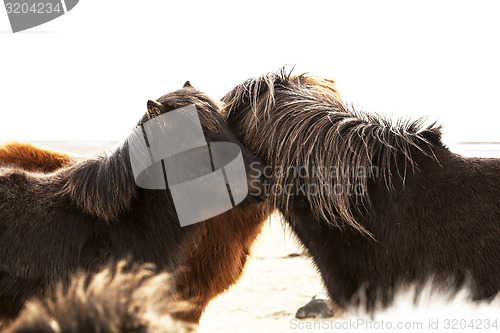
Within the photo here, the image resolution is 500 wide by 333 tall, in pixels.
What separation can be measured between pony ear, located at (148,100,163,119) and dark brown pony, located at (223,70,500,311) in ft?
1.96

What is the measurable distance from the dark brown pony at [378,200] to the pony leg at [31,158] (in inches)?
79.6

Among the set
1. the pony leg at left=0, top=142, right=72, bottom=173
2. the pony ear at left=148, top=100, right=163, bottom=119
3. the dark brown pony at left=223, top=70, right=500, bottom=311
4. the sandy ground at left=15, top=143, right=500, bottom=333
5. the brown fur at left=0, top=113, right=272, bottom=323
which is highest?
the pony ear at left=148, top=100, right=163, bottom=119

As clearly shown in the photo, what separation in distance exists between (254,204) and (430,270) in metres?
1.13

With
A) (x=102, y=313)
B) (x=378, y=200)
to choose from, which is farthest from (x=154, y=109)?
(x=102, y=313)

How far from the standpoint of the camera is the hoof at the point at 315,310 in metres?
5.39

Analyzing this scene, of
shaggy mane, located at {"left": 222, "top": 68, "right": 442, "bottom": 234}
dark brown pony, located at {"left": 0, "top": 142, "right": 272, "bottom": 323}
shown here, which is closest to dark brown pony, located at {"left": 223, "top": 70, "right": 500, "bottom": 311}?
shaggy mane, located at {"left": 222, "top": 68, "right": 442, "bottom": 234}

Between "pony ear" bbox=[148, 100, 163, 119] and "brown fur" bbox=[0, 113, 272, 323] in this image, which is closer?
"pony ear" bbox=[148, 100, 163, 119]

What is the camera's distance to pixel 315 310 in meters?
5.43

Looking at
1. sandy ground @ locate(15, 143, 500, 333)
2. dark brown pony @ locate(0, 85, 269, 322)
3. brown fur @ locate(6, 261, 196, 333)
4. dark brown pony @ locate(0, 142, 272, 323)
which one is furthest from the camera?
sandy ground @ locate(15, 143, 500, 333)

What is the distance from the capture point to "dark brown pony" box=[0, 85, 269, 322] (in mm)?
2727

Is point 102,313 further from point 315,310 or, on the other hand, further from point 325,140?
point 315,310

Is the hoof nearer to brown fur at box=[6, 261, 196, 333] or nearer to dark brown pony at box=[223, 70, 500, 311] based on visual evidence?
dark brown pony at box=[223, 70, 500, 311]

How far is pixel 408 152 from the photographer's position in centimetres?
240

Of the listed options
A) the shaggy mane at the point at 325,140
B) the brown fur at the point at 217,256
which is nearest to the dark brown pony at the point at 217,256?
the brown fur at the point at 217,256
